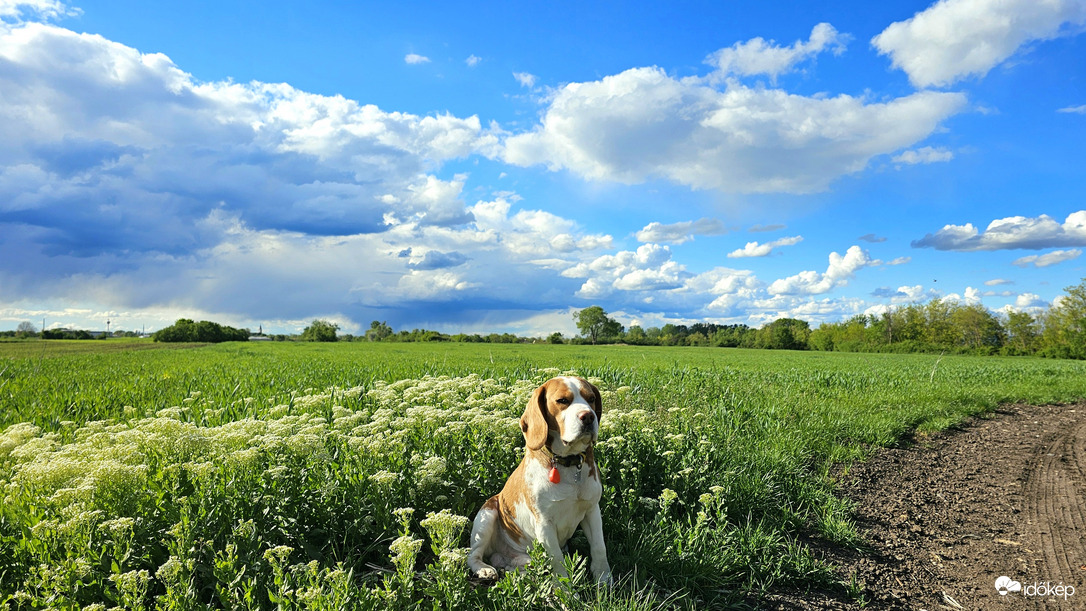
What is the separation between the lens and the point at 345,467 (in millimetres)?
3922

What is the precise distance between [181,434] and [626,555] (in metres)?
3.60

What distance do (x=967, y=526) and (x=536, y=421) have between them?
5490 millimetres

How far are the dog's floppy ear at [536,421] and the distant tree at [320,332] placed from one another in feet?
310

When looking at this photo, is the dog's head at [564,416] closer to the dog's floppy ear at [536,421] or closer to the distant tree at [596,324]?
the dog's floppy ear at [536,421]

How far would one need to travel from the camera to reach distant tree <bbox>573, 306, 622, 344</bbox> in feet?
343

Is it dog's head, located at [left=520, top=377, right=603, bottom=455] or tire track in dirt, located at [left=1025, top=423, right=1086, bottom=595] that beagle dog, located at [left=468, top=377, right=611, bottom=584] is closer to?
dog's head, located at [left=520, top=377, right=603, bottom=455]

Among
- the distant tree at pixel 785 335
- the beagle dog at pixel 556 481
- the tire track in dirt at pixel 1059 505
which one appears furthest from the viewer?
the distant tree at pixel 785 335

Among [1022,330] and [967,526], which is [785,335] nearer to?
[1022,330]

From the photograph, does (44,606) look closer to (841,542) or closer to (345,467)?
(345,467)

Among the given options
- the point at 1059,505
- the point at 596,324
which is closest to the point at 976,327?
the point at 596,324

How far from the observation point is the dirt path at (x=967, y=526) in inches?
171

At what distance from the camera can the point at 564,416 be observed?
3.11 metres

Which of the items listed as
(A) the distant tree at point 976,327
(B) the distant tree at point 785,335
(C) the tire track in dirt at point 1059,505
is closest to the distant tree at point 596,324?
(B) the distant tree at point 785,335

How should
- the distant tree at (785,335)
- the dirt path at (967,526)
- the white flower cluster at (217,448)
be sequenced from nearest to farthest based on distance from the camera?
the white flower cluster at (217,448) → the dirt path at (967,526) → the distant tree at (785,335)
